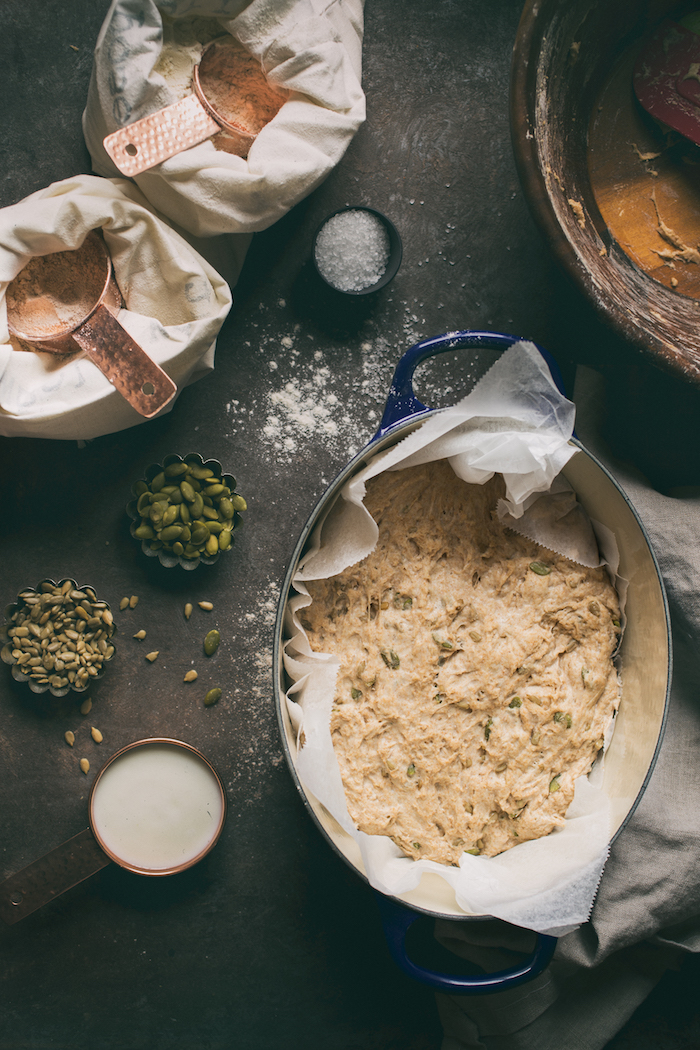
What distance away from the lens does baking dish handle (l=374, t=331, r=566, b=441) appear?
1.23 meters

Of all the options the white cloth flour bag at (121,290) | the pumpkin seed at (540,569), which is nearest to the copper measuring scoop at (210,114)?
the white cloth flour bag at (121,290)

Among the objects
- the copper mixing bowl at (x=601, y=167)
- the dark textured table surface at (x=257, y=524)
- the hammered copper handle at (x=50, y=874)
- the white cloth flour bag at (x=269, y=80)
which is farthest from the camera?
the dark textured table surface at (x=257, y=524)

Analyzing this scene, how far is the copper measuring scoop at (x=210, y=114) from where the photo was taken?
4.22ft

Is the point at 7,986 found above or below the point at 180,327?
below

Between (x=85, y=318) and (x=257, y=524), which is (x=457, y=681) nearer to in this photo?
(x=257, y=524)

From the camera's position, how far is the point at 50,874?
140cm

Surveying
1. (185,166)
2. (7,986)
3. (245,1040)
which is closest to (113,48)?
(185,166)

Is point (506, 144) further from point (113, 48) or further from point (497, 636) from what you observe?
point (497, 636)

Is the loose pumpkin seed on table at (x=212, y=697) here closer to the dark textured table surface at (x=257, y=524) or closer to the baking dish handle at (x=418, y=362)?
the dark textured table surface at (x=257, y=524)

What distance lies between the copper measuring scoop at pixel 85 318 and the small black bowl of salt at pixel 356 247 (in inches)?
18.1

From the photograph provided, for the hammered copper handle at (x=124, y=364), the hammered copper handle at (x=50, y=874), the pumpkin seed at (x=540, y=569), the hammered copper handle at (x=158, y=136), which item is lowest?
the hammered copper handle at (x=50, y=874)

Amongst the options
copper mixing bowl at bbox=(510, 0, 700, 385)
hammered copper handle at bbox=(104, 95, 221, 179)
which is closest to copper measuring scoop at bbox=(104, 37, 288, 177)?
hammered copper handle at bbox=(104, 95, 221, 179)

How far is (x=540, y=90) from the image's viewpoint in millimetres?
1229

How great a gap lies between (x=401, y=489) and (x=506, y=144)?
912 millimetres
